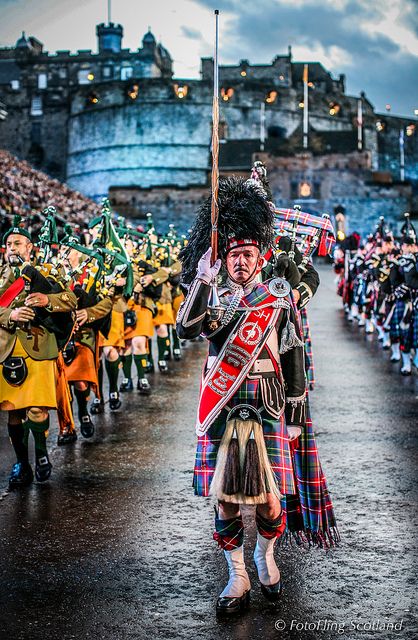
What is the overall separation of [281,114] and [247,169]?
11235 millimetres

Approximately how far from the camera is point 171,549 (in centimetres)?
568

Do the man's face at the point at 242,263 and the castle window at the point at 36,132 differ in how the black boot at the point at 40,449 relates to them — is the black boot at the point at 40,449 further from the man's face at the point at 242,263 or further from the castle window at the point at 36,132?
the castle window at the point at 36,132

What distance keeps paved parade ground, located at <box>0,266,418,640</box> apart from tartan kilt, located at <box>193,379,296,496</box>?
0.65 metres

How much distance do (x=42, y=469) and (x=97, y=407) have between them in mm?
3399

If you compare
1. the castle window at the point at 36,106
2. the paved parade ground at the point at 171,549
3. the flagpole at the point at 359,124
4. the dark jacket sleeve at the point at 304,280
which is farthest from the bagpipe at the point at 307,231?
the castle window at the point at 36,106

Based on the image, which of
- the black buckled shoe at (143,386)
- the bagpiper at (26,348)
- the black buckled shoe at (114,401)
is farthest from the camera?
the black buckled shoe at (143,386)

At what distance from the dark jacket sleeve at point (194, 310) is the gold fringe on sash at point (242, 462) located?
0.53 m

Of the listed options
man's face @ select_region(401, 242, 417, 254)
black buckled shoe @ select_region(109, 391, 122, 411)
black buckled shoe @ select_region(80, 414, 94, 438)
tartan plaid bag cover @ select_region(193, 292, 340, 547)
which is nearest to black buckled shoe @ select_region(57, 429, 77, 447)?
black buckled shoe @ select_region(80, 414, 94, 438)

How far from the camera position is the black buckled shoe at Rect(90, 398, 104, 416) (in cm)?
1071

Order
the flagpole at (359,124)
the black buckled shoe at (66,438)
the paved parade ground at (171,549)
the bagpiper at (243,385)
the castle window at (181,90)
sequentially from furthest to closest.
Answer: the flagpole at (359,124) → the castle window at (181,90) → the black buckled shoe at (66,438) → the bagpiper at (243,385) → the paved parade ground at (171,549)

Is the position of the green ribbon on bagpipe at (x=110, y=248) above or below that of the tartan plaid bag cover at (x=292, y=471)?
above

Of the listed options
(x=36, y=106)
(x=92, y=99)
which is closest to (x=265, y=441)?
(x=92, y=99)

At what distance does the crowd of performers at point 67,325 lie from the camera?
7.23 meters

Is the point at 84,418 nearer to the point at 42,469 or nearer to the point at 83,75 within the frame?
the point at 42,469
